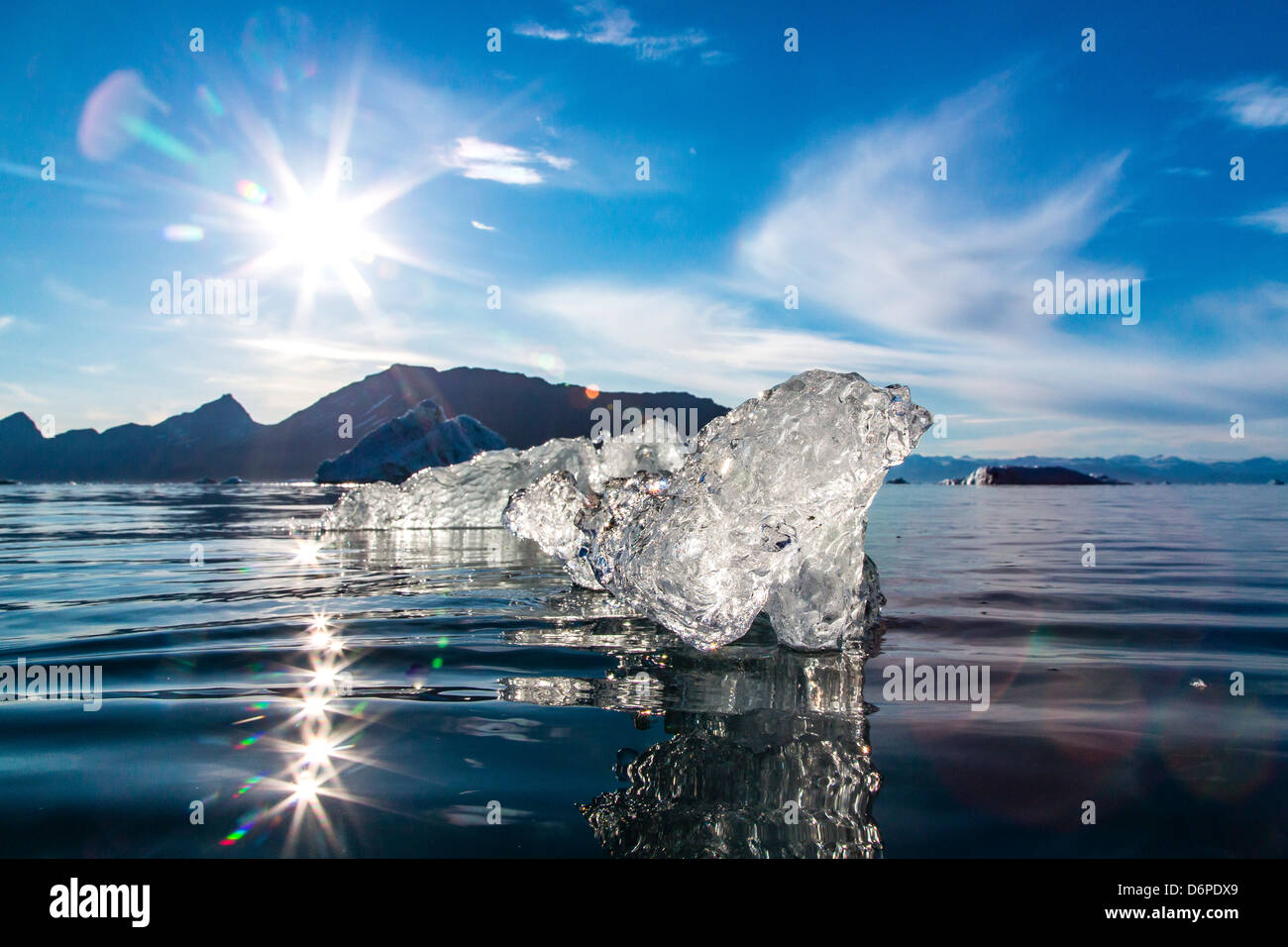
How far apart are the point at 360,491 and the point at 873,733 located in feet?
48.8

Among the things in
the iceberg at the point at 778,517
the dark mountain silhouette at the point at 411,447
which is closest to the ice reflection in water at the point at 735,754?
the iceberg at the point at 778,517

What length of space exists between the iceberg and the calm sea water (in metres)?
0.31

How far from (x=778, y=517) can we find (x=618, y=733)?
1864mm

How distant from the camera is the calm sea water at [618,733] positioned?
220 centimetres

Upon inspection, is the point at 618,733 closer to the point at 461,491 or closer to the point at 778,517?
the point at 778,517

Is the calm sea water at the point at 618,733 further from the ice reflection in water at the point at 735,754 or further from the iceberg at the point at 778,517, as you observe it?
the iceberg at the point at 778,517

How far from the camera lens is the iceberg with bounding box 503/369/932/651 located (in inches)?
169

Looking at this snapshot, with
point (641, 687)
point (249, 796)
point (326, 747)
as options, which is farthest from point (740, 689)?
point (249, 796)

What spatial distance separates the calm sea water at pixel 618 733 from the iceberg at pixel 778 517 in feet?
1.00

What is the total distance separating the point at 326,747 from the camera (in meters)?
2.84

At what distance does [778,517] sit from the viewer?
4395mm
